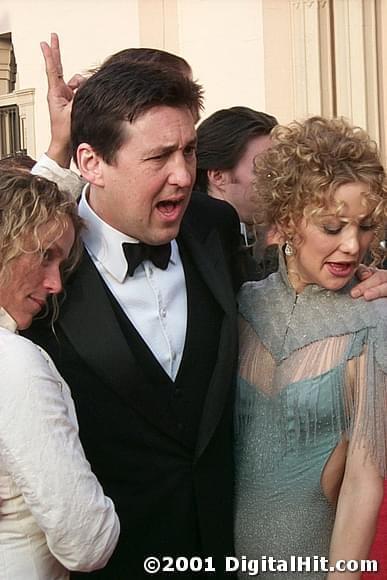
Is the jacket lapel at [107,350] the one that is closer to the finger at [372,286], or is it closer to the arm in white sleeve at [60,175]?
the arm in white sleeve at [60,175]

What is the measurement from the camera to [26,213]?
85.3 inches

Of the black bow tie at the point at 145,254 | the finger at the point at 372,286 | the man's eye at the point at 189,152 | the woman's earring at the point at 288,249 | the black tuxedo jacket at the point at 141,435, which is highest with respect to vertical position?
the man's eye at the point at 189,152

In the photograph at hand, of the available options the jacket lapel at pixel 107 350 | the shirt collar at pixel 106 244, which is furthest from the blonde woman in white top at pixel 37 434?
the shirt collar at pixel 106 244

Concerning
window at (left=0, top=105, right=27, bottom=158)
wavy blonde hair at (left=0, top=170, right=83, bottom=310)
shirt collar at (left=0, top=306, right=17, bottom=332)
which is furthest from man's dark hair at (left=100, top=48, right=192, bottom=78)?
window at (left=0, top=105, right=27, bottom=158)

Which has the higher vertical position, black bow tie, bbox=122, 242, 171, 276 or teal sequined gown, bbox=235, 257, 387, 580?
black bow tie, bbox=122, 242, 171, 276

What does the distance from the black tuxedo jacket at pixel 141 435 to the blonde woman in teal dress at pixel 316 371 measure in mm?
86

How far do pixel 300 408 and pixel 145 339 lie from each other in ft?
1.29

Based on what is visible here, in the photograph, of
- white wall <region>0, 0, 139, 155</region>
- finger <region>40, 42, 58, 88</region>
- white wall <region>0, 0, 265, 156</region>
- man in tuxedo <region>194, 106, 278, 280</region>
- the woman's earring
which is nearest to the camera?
the woman's earring

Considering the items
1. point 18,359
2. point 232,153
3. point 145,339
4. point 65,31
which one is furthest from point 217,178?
point 65,31

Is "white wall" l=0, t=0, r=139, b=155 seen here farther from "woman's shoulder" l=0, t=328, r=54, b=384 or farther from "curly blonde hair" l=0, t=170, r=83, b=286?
"woman's shoulder" l=0, t=328, r=54, b=384

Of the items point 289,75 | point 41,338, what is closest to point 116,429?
point 41,338

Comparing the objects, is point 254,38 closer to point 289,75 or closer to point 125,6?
point 289,75

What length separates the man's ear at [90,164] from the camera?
8.34 ft

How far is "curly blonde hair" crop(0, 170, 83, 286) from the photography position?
6.98 ft
